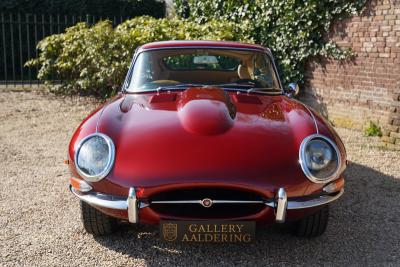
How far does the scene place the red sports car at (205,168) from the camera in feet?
8.31

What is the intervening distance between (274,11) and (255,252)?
5.76 m

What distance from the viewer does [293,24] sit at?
7.42 meters

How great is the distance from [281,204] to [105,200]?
1034 mm

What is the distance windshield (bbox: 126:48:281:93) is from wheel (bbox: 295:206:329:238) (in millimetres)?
1168

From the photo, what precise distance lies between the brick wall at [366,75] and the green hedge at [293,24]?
0.16 metres

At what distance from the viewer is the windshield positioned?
373cm

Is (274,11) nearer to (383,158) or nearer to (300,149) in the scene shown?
(383,158)

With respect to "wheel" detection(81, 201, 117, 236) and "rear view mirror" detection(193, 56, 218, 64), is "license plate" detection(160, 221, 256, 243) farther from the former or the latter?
"rear view mirror" detection(193, 56, 218, 64)

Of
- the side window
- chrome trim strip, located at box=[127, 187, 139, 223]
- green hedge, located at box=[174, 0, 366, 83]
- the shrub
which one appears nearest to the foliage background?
green hedge, located at box=[174, 0, 366, 83]

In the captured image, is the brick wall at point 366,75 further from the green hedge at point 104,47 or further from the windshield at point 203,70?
the windshield at point 203,70

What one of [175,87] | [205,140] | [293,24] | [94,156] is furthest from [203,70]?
[293,24]

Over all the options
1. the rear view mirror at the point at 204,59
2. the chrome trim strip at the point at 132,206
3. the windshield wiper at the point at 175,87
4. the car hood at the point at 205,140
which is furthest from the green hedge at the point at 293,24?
the chrome trim strip at the point at 132,206

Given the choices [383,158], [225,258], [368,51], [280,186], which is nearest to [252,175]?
[280,186]

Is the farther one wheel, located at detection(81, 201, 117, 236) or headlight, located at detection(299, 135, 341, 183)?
A: wheel, located at detection(81, 201, 117, 236)
